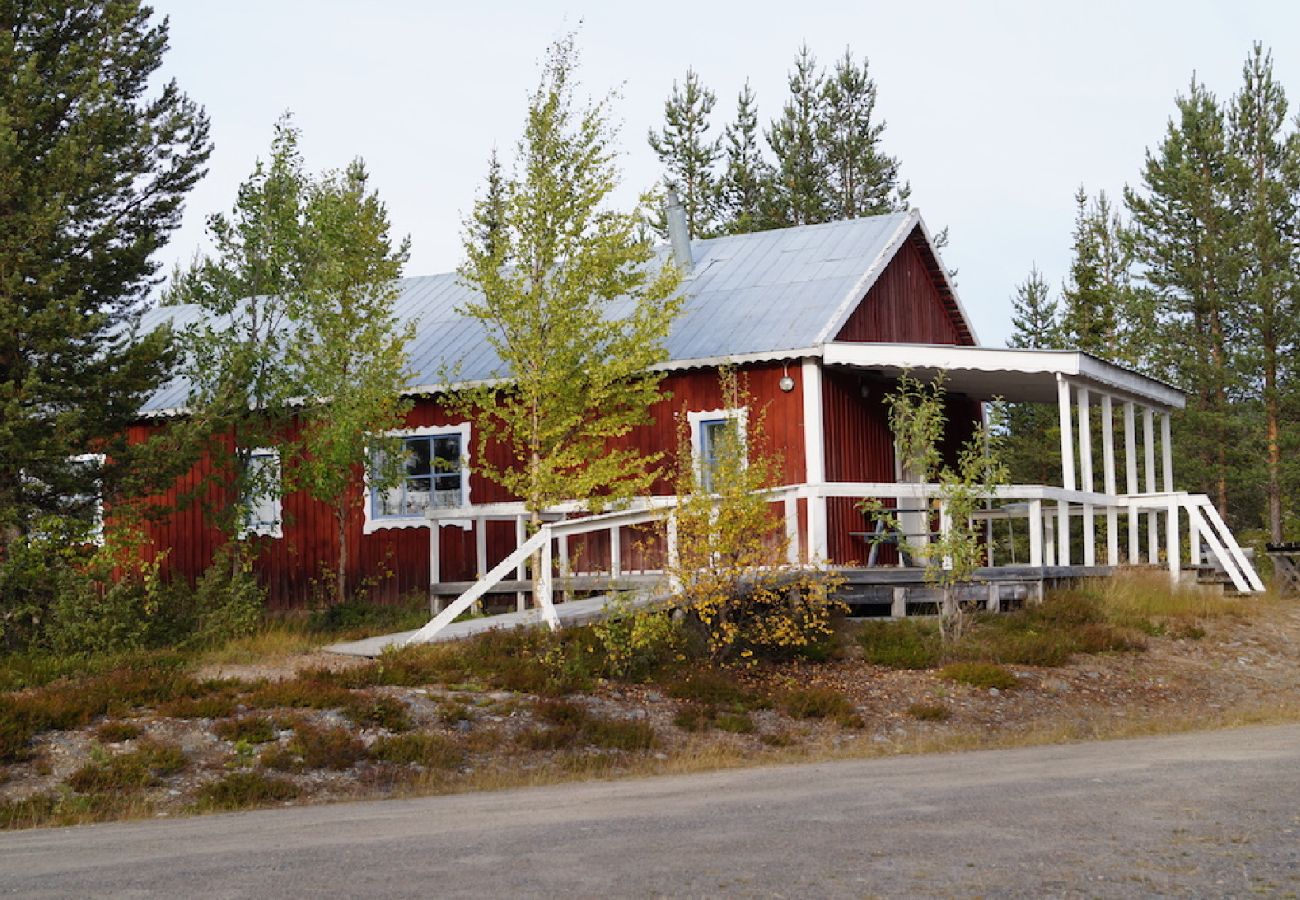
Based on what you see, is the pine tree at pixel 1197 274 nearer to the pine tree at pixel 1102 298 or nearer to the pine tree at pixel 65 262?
the pine tree at pixel 1102 298

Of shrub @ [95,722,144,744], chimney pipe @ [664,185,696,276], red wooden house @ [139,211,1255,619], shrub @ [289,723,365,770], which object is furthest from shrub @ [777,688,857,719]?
chimney pipe @ [664,185,696,276]

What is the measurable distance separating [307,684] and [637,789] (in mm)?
4367

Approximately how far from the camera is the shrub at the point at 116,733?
12.9 metres

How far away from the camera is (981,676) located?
53.5 ft

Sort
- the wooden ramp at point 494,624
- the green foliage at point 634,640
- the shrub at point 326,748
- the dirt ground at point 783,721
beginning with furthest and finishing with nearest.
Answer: the wooden ramp at point 494,624 → the green foliage at point 634,640 → the shrub at point 326,748 → the dirt ground at point 783,721

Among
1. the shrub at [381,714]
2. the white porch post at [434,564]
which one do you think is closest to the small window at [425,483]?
the white porch post at [434,564]

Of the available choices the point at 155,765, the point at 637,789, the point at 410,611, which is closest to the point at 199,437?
the point at 410,611

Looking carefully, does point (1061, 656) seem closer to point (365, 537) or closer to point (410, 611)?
point (410, 611)

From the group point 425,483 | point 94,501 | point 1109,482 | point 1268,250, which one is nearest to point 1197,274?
point 1268,250

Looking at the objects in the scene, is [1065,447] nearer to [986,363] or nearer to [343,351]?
[986,363]

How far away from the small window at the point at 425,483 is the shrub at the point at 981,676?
9.23 metres

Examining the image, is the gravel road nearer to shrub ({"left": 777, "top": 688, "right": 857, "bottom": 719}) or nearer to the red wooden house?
shrub ({"left": 777, "top": 688, "right": 857, "bottom": 719})

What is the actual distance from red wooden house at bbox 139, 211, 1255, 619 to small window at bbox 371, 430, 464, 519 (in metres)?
0.03

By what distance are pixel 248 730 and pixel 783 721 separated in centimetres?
511
